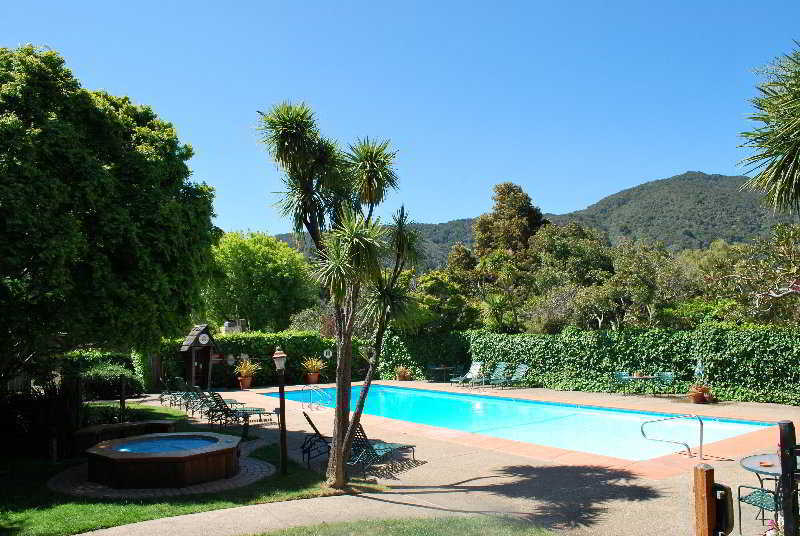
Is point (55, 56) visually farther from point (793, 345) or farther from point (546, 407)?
point (793, 345)

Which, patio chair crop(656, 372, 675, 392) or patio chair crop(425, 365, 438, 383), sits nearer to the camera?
patio chair crop(656, 372, 675, 392)

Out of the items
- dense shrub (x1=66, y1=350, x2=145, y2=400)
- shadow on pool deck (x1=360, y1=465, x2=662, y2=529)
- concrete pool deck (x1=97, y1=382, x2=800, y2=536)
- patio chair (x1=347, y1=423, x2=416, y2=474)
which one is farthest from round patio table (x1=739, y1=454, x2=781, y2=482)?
dense shrub (x1=66, y1=350, x2=145, y2=400)

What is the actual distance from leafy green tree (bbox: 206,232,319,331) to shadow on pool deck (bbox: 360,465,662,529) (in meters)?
38.7

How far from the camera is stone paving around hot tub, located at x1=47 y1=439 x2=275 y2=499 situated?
31.3 feet

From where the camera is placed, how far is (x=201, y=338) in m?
24.9

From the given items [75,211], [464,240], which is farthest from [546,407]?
[464,240]

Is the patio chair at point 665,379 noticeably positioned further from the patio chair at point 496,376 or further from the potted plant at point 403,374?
the potted plant at point 403,374

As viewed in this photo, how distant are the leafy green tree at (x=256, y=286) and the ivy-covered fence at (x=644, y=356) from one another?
22831mm

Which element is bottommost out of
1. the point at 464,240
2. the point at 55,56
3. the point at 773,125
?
the point at 773,125

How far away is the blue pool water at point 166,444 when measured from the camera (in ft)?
37.4

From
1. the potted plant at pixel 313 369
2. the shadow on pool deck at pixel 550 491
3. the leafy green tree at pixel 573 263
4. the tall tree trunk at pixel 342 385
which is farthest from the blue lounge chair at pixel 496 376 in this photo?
the tall tree trunk at pixel 342 385

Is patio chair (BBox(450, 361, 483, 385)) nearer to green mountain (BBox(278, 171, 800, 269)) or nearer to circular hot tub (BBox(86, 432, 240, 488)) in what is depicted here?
circular hot tub (BBox(86, 432, 240, 488))

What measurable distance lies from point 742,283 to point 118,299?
14.6m

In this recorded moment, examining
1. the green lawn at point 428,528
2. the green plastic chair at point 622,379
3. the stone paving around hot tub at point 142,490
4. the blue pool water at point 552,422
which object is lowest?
the blue pool water at point 552,422
